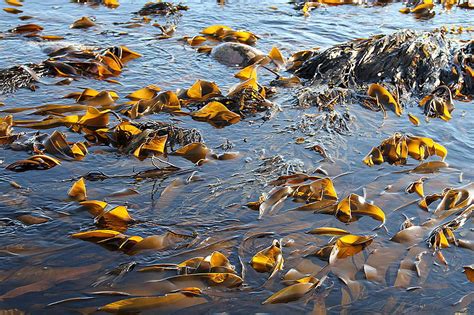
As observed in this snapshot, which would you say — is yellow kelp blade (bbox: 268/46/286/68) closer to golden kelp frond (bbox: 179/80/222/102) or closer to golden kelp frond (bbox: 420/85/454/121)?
golden kelp frond (bbox: 179/80/222/102)

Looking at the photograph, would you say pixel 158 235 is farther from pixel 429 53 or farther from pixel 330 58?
pixel 429 53

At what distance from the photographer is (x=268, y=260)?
2.41m

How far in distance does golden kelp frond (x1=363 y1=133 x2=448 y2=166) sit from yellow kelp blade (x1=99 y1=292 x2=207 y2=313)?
1522mm

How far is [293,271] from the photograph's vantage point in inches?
93.7

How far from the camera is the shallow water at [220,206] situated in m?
2.25

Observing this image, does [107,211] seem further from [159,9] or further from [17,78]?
[159,9]

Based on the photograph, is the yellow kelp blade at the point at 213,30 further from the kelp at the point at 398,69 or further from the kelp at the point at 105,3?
the kelp at the point at 105,3

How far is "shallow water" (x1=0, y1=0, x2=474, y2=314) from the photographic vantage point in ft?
7.38

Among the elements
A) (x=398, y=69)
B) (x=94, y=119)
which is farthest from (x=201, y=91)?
(x=398, y=69)

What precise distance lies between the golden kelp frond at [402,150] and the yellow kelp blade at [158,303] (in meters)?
1.52

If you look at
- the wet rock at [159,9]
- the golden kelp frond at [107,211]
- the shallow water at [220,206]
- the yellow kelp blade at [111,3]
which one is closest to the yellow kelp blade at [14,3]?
the yellow kelp blade at [111,3]

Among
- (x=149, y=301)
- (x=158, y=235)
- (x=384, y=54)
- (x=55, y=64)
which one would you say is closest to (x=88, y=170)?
(x=158, y=235)

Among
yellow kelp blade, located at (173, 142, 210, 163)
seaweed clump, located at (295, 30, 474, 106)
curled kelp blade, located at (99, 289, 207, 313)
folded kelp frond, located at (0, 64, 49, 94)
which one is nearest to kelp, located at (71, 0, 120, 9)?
folded kelp frond, located at (0, 64, 49, 94)

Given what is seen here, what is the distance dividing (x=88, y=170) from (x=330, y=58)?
7.75 feet
